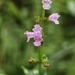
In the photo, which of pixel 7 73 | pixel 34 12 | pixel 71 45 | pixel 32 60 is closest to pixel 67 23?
pixel 34 12

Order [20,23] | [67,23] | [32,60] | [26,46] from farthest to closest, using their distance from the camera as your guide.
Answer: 1. [67,23]
2. [20,23]
3. [26,46]
4. [32,60]

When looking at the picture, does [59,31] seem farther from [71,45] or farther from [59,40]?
[71,45]

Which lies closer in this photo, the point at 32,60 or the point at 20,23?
the point at 32,60

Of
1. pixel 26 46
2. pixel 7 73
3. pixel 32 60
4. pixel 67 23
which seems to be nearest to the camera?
pixel 32 60

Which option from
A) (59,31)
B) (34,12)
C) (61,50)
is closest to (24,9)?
(34,12)

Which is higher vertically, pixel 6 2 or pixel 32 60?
pixel 6 2

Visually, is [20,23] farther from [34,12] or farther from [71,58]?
[71,58]

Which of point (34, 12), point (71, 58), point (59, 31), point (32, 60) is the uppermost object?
point (34, 12)
